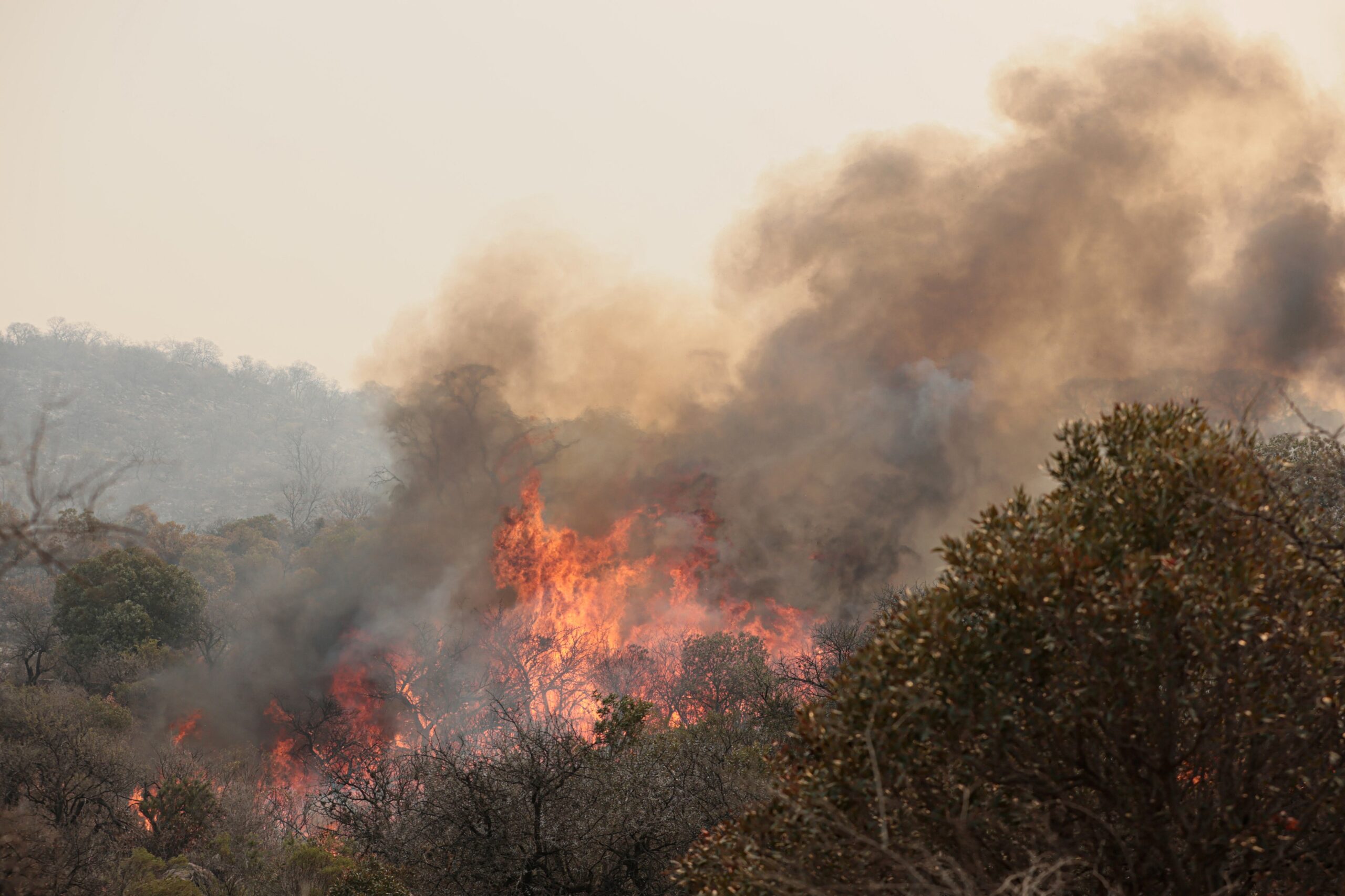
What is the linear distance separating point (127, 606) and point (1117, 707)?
51164 mm

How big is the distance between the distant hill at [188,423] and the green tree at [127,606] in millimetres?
54030

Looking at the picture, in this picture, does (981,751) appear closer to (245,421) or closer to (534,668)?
(534,668)

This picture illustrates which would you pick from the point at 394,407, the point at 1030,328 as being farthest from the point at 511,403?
the point at 1030,328

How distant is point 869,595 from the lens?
3959 centimetres

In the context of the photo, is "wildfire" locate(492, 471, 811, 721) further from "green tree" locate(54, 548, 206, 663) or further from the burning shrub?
"green tree" locate(54, 548, 206, 663)

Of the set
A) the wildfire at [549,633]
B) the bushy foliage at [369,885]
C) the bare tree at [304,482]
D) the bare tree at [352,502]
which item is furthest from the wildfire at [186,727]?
the bare tree at [352,502]

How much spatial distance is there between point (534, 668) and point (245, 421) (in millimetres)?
124601

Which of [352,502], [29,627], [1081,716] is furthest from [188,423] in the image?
[1081,716]

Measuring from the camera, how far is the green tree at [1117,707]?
25.0 ft

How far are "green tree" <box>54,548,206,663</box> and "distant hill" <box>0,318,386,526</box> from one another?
177ft

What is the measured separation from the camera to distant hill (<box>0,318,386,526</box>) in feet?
388

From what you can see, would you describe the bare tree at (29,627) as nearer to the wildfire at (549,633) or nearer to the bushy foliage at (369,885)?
the wildfire at (549,633)

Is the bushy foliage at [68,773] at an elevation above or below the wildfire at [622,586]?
below

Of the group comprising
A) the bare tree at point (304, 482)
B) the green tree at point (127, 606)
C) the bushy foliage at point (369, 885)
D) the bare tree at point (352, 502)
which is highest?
the bare tree at point (304, 482)
